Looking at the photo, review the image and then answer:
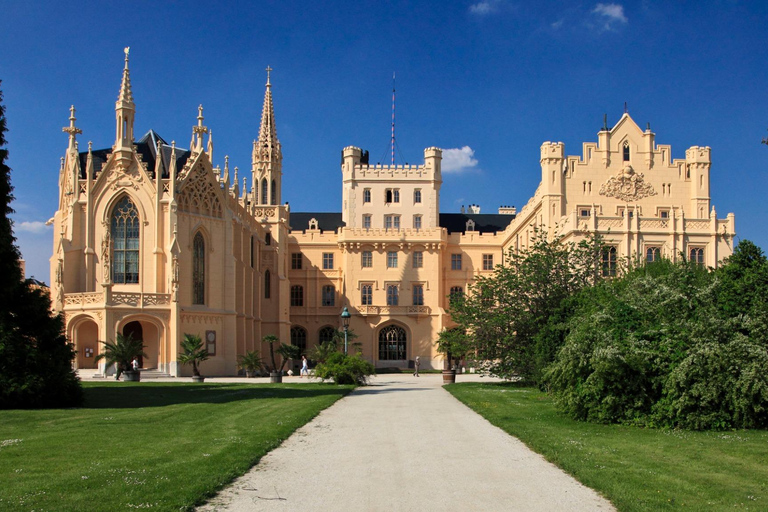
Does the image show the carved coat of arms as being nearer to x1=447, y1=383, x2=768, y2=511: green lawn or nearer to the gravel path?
x1=447, y1=383, x2=768, y2=511: green lawn

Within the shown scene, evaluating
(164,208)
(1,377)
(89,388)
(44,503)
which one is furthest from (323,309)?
(44,503)

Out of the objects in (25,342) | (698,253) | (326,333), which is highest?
(698,253)

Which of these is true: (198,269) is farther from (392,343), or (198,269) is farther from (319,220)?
(319,220)

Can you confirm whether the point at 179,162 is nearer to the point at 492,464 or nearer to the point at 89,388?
the point at 89,388

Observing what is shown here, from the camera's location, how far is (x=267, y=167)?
2606 inches

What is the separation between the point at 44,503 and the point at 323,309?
57409 millimetres

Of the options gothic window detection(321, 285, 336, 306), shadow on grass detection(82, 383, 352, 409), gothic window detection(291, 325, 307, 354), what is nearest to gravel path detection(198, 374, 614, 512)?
shadow on grass detection(82, 383, 352, 409)

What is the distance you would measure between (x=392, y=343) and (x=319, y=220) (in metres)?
15.3

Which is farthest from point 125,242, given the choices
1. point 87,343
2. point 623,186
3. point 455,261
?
point 623,186

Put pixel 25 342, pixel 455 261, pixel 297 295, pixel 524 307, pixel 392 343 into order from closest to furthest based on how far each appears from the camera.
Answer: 1. pixel 25 342
2. pixel 524 307
3. pixel 392 343
4. pixel 297 295
5. pixel 455 261

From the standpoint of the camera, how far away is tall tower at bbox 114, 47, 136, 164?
152 feet

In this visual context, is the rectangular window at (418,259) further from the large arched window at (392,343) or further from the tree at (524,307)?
the tree at (524,307)

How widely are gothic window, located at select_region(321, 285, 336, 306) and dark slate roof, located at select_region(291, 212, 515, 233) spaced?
6788 millimetres

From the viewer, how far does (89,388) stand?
29.8 metres
